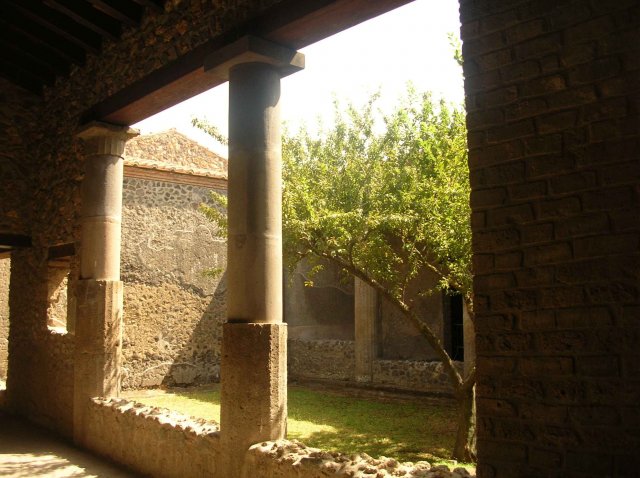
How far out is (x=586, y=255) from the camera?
8.02 ft

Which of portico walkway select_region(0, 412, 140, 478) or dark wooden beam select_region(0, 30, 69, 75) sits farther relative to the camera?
dark wooden beam select_region(0, 30, 69, 75)

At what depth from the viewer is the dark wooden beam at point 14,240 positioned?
8.47 metres

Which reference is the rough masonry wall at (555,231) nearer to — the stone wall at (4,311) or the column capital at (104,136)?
the column capital at (104,136)

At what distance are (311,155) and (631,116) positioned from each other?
21.3 feet

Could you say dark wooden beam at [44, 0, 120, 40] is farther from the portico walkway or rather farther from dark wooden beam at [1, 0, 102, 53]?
the portico walkway

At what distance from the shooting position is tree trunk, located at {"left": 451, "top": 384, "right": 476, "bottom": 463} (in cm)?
713

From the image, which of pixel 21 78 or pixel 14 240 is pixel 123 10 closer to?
pixel 21 78

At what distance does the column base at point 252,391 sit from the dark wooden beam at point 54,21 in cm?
426

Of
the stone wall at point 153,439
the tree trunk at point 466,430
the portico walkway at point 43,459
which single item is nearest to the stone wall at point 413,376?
the tree trunk at point 466,430

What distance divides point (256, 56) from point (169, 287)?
9.01m

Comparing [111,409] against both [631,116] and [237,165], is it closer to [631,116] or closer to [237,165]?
[237,165]

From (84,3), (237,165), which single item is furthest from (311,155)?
(237,165)

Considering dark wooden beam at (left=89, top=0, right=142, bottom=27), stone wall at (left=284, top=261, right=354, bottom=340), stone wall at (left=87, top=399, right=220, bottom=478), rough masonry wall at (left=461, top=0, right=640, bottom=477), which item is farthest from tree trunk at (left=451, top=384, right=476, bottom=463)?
stone wall at (left=284, top=261, right=354, bottom=340)

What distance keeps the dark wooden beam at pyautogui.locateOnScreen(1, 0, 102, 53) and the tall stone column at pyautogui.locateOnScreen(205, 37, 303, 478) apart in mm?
3038
